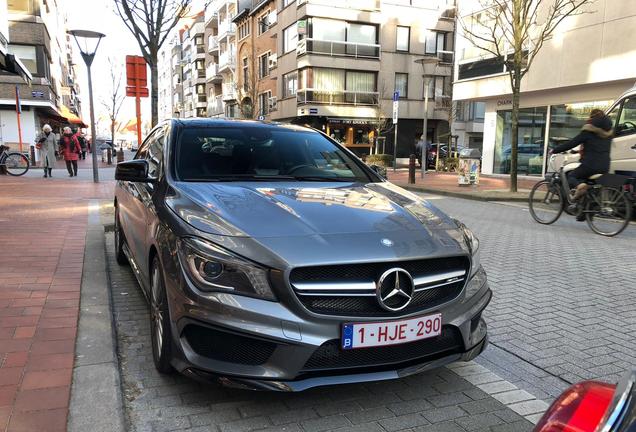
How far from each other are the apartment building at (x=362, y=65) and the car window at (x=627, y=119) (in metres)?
26.2

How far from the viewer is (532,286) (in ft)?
17.8

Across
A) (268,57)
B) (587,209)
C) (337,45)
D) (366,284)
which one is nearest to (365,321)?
(366,284)

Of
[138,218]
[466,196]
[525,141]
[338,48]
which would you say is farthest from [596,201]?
[338,48]

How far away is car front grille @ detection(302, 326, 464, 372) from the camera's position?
2512 mm

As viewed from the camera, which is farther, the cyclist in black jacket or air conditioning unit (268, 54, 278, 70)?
air conditioning unit (268, 54, 278, 70)

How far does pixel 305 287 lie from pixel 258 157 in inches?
73.3

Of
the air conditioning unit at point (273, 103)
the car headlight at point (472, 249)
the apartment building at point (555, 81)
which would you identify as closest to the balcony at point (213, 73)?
the air conditioning unit at point (273, 103)

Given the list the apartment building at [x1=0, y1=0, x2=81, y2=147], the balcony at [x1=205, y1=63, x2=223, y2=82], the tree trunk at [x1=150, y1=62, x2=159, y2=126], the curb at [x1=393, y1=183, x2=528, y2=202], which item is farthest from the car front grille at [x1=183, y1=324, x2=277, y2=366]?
the balcony at [x1=205, y1=63, x2=223, y2=82]

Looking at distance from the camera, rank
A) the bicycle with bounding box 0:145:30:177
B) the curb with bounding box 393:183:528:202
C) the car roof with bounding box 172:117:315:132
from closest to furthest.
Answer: the car roof with bounding box 172:117:315:132, the curb with bounding box 393:183:528:202, the bicycle with bounding box 0:145:30:177

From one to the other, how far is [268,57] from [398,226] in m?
43.3

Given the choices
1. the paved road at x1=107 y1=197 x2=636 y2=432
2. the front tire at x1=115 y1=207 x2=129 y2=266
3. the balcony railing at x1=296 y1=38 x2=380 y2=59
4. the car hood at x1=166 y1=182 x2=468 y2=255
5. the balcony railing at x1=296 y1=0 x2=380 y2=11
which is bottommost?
the paved road at x1=107 y1=197 x2=636 y2=432

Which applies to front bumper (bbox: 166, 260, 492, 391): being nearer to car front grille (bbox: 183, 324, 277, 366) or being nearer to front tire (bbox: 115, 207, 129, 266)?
car front grille (bbox: 183, 324, 277, 366)

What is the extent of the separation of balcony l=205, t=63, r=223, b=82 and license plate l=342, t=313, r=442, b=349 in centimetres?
6042

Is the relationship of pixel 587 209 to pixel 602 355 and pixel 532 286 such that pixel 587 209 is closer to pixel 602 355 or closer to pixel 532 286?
pixel 532 286
